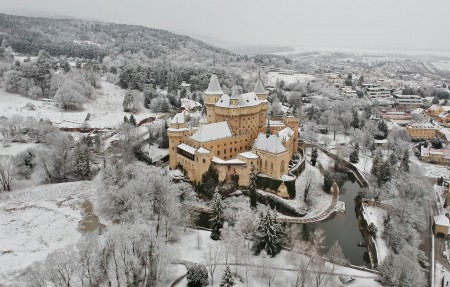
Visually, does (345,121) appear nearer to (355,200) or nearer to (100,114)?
(355,200)

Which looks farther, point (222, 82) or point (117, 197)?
point (222, 82)

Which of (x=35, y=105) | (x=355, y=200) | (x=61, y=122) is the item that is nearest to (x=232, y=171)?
(x=355, y=200)

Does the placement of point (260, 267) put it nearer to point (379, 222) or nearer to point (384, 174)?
point (379, 222)

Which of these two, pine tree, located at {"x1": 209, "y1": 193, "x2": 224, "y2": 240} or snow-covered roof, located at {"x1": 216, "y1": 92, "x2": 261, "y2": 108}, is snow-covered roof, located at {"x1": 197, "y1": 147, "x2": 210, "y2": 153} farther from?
Result: pine tree, located at {"x1": 209, "y1": 193, "x2": 224, "y2": 240}

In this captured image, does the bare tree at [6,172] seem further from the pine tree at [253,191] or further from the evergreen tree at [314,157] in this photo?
the evergreen tree at [314,157]

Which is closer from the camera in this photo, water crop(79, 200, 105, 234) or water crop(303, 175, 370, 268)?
water crop(303, 175, 370, 268)

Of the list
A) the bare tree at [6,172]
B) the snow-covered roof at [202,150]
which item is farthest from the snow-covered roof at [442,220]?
the bare tree at [6,172]

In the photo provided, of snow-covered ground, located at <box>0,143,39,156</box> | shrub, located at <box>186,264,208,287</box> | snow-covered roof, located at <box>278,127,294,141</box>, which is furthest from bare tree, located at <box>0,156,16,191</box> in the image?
snow-covered roof, located at <box>278,127,294,141</box>
